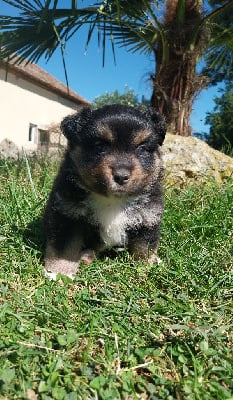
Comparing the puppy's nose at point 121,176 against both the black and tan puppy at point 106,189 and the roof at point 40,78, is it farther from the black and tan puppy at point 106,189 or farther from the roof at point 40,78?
the roof at point 40,78

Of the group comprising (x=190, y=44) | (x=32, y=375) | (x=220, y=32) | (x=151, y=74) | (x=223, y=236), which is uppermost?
(x=220, y=32)

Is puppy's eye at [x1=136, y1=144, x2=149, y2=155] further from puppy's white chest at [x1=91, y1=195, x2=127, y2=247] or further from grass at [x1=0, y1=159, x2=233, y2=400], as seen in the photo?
grass at [x1=0, y1=159, x2=233, y2=400]

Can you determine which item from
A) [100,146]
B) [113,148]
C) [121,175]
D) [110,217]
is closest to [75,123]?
[100,146]

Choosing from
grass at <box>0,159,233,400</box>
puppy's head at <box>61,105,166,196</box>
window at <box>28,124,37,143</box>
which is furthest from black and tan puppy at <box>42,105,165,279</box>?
window at <box>28,124,37,143</box>

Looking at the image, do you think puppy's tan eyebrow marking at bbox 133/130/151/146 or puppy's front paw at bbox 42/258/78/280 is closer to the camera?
puppy's tan eyebrow marking at bbox 133/130/151/146

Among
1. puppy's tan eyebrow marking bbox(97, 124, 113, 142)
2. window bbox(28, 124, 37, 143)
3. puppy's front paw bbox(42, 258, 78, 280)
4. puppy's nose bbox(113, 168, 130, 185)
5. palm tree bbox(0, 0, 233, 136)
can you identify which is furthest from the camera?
→ window bbox(28, 124, 37, 143)

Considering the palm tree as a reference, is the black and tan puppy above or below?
below

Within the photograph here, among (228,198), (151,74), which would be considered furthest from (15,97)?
(228,198)

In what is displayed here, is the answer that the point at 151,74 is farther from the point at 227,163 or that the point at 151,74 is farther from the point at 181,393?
the point at 181,393
